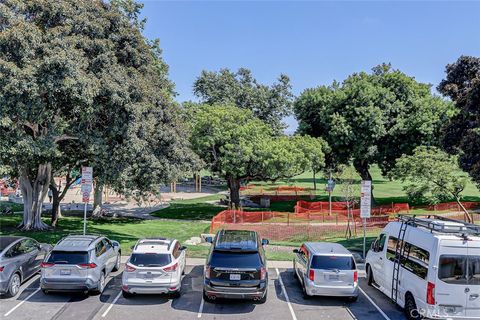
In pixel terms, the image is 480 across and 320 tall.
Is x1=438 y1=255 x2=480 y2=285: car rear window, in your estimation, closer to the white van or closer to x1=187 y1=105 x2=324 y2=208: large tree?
the white van

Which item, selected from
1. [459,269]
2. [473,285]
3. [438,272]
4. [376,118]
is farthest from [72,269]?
[376,118]

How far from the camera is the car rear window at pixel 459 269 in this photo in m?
10.5

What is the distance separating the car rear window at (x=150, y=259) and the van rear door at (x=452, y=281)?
7055mm

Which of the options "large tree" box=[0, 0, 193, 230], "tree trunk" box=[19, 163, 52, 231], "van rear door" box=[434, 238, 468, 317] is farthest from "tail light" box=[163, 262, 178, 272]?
"tree trunk" box=[19, 163, 52, 231]

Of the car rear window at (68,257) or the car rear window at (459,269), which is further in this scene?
the car rear window at (68,257)

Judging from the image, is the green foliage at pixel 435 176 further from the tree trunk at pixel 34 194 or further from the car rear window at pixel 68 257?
the tree trunk at pixel 34 194

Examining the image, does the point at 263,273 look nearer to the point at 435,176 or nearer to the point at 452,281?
the point at 452,281

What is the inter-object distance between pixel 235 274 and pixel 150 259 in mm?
2525

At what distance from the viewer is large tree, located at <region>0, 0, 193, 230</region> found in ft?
53.7

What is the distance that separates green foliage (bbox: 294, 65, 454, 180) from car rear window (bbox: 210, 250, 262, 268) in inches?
1138

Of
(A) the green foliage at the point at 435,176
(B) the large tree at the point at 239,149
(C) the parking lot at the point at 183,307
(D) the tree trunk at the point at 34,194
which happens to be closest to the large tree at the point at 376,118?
(B) the large tree at the point at 239,149

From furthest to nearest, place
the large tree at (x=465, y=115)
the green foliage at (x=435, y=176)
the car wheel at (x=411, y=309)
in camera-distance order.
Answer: the green foliage at (x=435, y=176) → the large tree at (x=465, y=115) → the car wheel at (x=411, y=309)

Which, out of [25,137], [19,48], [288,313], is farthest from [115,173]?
[288,313]

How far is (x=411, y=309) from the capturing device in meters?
11.3
